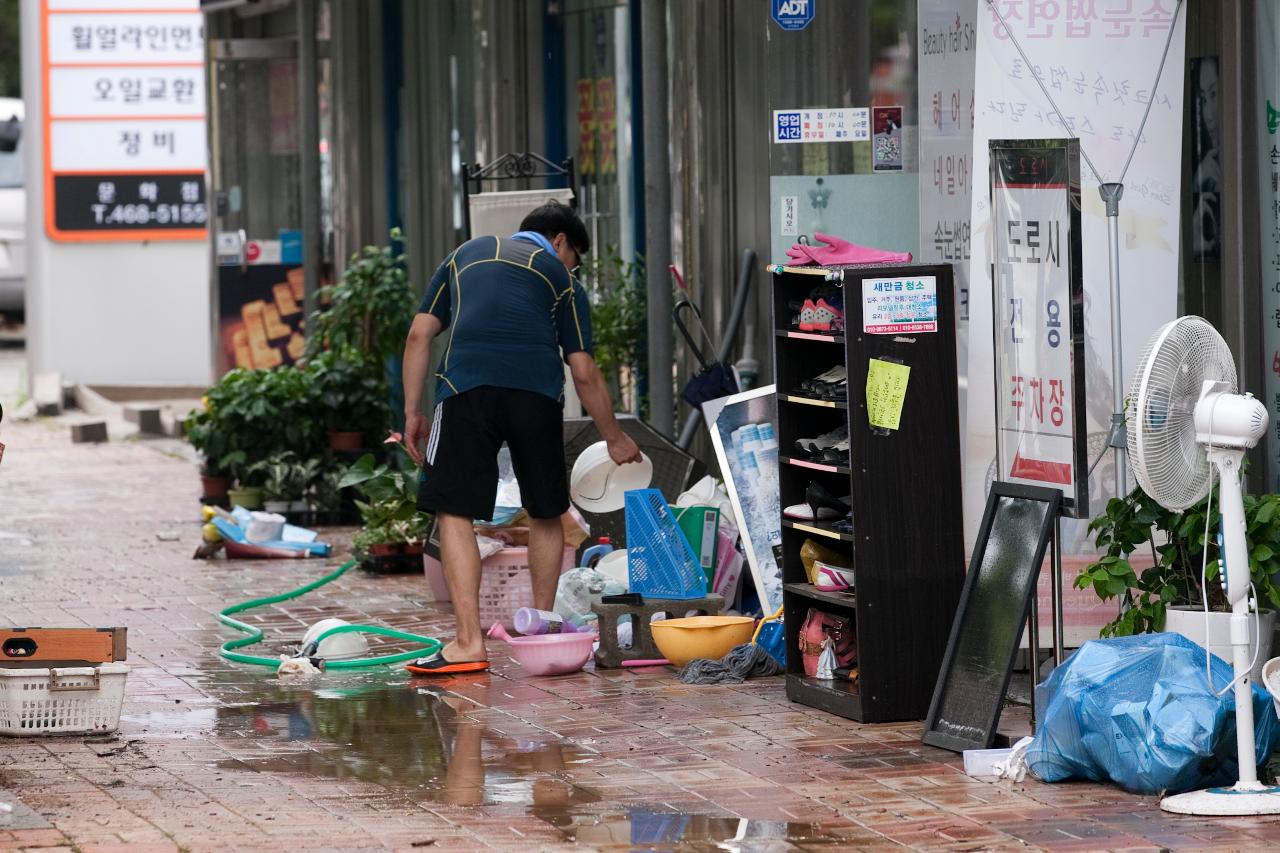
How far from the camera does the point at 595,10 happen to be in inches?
490

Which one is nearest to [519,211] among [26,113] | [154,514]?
[154,514]

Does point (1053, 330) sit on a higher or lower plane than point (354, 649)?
higher

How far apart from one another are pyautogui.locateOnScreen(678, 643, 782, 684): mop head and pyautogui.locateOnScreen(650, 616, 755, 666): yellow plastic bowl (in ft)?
0.22

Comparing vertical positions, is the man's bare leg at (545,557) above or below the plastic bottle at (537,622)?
above

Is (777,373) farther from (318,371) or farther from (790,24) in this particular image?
(318,371)

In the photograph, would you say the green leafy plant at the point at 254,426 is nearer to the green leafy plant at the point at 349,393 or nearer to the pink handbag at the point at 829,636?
the green leafy plant at the point at 349,393

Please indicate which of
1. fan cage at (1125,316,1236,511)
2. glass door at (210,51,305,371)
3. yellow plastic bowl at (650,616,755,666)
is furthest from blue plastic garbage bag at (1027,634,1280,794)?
glass door at (210,51,305,371)

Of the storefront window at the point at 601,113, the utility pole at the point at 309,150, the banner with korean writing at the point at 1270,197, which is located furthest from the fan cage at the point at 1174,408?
the utility pole at the point at 309,150

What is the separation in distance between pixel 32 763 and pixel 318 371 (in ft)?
21.4

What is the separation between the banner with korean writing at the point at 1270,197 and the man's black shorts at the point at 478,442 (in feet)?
8.83

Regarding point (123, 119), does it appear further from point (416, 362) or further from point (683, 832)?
point (683, 832)

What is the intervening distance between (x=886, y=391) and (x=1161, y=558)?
100 centimetres

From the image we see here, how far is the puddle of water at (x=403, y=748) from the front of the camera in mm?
6164

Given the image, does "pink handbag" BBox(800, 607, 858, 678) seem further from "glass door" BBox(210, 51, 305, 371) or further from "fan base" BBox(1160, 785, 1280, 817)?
"glass door" BBox(210, 51, 305, 371)
